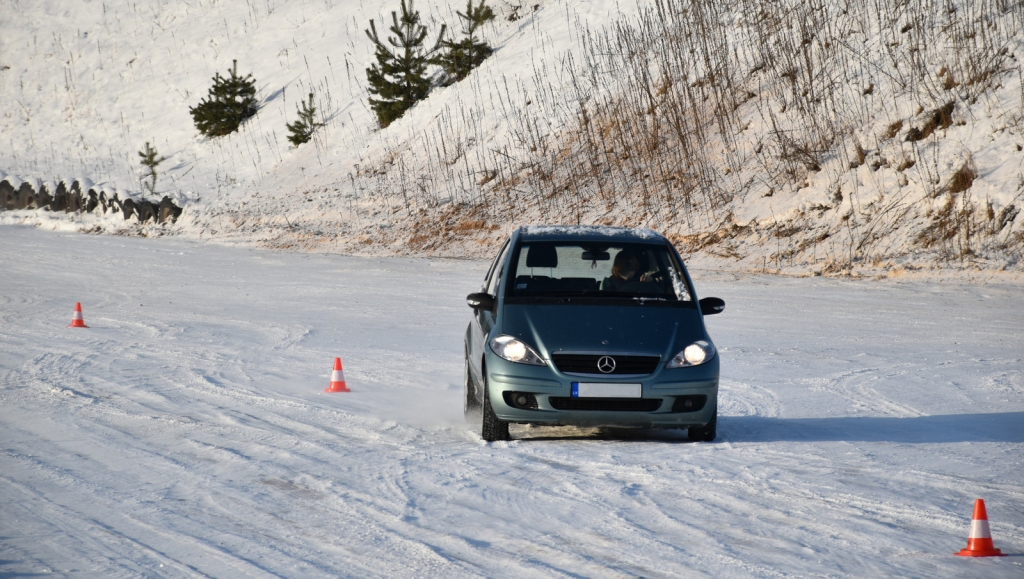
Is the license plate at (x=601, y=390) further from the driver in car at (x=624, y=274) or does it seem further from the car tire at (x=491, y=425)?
the driver in car at (x=624, y=274)

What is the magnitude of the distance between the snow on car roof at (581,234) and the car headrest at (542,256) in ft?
0.30

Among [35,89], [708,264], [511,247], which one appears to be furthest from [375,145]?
[511,247]

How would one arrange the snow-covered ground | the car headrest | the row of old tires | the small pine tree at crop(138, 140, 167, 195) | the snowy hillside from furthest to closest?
1. the small pine tree at crop(138, 140, 167, 195)
2. the row of old tires
3. the snowy hillside
4. the car headrest
5. the snow-covered ground

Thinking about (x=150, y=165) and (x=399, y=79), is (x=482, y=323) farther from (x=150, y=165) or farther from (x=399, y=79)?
(x=150, y=165)

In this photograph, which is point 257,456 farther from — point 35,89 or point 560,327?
point 35,89

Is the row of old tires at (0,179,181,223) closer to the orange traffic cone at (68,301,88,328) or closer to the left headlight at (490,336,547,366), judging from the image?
the orange traffic cone at (68,301,88,328)

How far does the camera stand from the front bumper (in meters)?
7.22

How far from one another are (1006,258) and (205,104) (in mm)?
31200

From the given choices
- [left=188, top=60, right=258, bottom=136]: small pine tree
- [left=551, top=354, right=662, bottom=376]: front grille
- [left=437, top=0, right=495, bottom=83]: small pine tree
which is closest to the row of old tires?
[left=188, top=60, right=258, bottom=136]: small pine tree

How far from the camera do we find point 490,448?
24.4 ft

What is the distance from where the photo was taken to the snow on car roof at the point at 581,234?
8.49 metres

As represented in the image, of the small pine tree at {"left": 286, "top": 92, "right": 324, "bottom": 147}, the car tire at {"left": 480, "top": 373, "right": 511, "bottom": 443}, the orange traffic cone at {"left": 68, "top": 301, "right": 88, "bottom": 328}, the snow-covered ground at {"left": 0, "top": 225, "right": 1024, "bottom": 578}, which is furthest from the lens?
the small pine tree at {"left": 286, "top": 92, "right": 324, "bottom": 147}

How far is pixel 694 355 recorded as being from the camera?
7.43m

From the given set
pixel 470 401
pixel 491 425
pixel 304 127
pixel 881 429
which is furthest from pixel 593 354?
pixel 304 127
